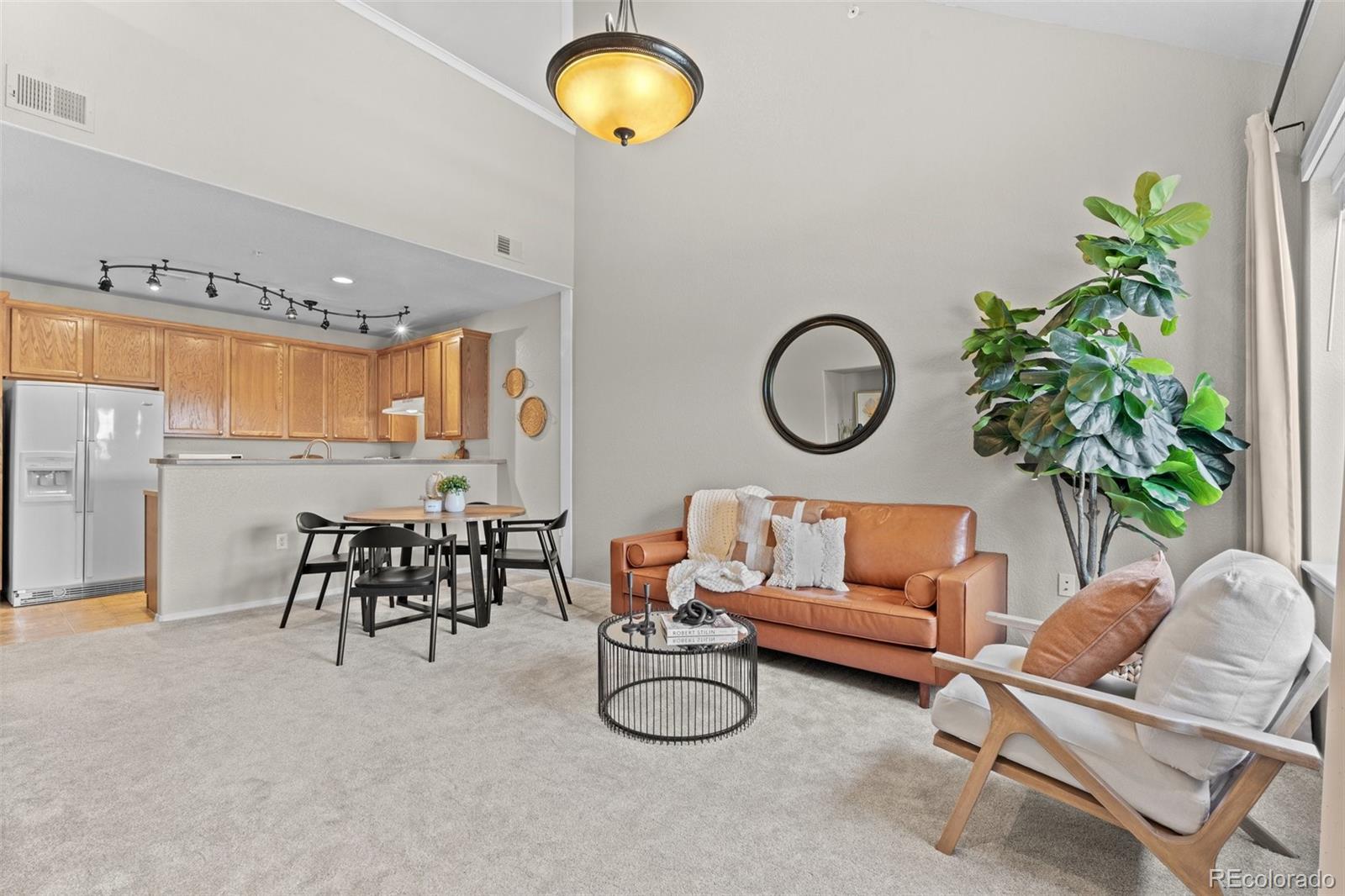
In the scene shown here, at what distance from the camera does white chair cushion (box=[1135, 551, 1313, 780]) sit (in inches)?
57.1

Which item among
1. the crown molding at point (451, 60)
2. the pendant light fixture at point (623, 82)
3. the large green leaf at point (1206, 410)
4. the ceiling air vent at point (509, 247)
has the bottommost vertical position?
the large green leaf at point (1206, 410)

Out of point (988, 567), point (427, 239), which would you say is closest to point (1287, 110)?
point (988, 567)

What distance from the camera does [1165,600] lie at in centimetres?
175

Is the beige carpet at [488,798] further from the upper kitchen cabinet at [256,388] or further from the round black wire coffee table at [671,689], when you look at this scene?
the upper kitchen cabinet at [256,388]

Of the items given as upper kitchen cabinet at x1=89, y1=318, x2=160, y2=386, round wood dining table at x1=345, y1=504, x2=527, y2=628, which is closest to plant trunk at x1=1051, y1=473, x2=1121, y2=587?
round wood dining table at x1=345, y1=504, x2=527, y2=628

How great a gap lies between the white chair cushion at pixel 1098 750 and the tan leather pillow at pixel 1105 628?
0.33 ft

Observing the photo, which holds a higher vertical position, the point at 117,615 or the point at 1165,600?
the point at 1165,600

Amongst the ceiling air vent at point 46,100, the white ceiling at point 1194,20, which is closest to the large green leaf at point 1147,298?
the white ceiling at point 1194,20

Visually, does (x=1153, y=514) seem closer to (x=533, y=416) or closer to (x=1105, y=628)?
(x=1105, y=628)

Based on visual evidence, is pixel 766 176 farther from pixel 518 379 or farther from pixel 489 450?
pixel 489 450

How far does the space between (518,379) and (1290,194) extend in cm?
527

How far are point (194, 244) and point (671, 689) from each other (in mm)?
4433

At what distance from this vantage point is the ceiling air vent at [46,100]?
116 inches

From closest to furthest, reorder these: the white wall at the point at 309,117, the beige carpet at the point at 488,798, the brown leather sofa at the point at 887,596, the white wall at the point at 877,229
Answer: the beige carpet at the point at 488,798
the brown leather sofa at the point at 887,596
the white wall at the point at 877,229
the white wall at the point at 309,117
